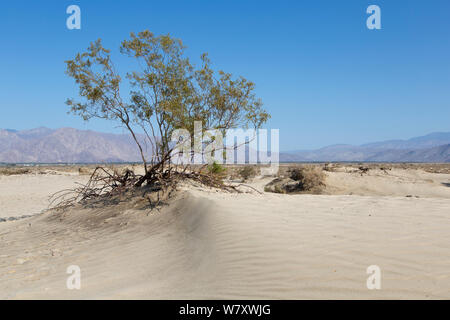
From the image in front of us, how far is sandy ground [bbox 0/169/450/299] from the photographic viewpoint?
312 cm

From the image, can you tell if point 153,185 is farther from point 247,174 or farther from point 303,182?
point 247,174

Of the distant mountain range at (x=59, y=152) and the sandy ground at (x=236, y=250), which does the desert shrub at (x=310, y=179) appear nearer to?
the sandy ground at (x=236, y=250)

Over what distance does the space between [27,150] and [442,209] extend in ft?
654

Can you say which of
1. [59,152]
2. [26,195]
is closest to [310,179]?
[26,195]

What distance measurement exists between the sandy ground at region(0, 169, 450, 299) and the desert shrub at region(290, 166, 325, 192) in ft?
22.1

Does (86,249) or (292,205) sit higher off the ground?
(292,205)

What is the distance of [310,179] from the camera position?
47.0 ft

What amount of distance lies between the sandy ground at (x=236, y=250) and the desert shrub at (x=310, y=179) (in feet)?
22.1

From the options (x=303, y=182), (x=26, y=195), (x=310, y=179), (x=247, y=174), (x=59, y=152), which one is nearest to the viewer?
(x=310, y=179)

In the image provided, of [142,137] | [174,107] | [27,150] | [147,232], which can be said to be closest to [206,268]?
[147,232]

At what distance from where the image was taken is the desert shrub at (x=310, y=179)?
46.5 ft

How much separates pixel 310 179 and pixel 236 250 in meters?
10.8

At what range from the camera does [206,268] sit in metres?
3.80
